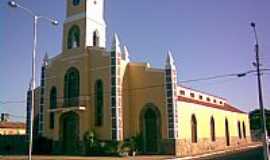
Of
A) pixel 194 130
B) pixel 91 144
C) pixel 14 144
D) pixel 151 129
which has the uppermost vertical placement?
pixel 151 129

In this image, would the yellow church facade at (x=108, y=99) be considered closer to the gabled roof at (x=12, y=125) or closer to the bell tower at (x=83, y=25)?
the bell tower at (x=83, y=25)

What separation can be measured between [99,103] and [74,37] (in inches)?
347

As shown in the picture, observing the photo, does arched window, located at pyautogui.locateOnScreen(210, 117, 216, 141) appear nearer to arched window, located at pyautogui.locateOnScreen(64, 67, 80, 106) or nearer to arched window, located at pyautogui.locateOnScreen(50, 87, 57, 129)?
arched window, located at pyautogui.locateOnScreen(64, 67, 80, 106)

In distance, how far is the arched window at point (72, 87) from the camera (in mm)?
38156

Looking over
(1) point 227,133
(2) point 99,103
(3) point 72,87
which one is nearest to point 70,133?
(3) point 72,87

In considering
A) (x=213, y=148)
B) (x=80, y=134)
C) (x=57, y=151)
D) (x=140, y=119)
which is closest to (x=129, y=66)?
(x=140, y=119)

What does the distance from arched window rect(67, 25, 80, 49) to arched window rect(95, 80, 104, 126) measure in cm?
591

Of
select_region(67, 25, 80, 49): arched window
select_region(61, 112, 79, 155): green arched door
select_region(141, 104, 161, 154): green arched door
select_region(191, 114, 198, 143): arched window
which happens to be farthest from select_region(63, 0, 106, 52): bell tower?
select_region(191, 114, 198, 143): arched window

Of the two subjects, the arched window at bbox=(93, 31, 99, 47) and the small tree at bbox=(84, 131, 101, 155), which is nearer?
the small tree at bbox=(84, 131, 101, 155)

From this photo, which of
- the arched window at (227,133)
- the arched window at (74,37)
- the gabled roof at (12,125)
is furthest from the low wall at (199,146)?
the gabled roof at (12,125)

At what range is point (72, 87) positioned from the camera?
3903 centimetres

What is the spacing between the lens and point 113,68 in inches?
1394

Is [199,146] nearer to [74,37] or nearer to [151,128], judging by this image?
[151,128]

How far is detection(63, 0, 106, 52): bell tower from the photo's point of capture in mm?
39138
